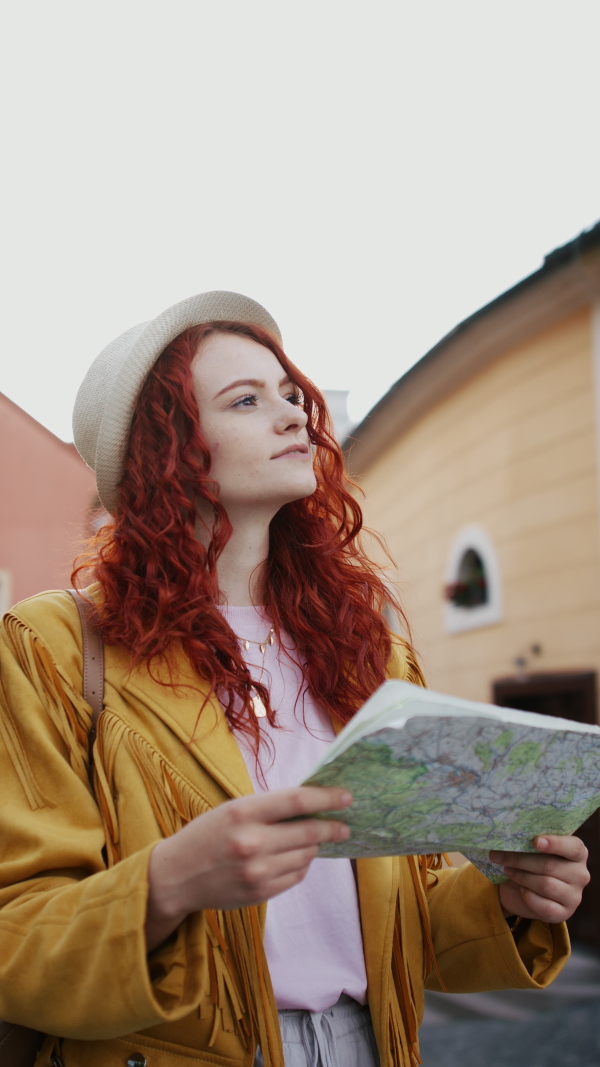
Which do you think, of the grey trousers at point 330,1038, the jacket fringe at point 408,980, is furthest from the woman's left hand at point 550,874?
the grey trousers at point 330,1038

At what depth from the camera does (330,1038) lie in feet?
5.10

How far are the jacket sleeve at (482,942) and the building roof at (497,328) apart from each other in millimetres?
4237

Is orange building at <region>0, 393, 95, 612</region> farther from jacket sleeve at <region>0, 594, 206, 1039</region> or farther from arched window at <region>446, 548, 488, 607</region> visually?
jacket sleeve at <region>0, 594, 206, 1039</region>

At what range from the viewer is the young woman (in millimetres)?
1228

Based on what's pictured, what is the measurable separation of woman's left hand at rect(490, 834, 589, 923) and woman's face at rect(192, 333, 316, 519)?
83cm

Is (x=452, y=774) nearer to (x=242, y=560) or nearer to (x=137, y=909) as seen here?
(x=137, y=909)

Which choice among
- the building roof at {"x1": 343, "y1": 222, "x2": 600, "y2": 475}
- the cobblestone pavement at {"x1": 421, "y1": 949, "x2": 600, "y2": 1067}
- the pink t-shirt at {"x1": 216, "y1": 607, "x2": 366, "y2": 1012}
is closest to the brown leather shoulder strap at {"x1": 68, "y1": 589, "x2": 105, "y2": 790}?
the pink t-shirt at {"x1": 216, "y1": 607, "x2": 366, "y2": 1012}

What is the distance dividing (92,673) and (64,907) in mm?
459

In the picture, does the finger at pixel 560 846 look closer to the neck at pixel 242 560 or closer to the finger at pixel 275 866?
the finger at pixel 275 866

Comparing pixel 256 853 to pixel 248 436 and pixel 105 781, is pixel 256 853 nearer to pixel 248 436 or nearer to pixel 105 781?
pixel 105 781

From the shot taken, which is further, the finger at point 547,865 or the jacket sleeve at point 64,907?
the finger at point 547,865

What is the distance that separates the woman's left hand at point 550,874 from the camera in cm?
142

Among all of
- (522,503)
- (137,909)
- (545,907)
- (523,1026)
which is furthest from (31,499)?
(137,909)

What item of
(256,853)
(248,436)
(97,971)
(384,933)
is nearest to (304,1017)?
(384,933)
